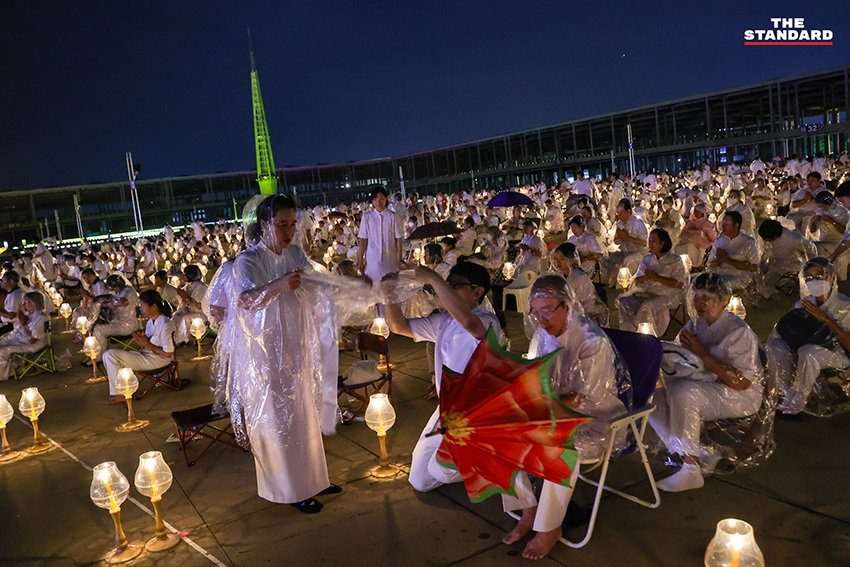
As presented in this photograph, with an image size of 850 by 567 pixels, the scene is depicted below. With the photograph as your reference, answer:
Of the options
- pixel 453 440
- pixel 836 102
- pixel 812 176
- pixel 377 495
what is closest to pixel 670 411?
pixel 453 440

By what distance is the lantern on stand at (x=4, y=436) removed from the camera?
16.9ft

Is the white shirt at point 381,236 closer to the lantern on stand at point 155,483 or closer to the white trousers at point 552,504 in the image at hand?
the lantern on stand at point 155,483

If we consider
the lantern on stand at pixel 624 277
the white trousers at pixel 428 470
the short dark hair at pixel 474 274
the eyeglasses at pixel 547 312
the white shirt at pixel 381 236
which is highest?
the white shirt at pixel 381 236

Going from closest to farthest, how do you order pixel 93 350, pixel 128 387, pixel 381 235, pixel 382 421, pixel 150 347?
Answer: pixel 382 421 < pixel 128 387 < pixel 150 347 < pixel 381 235 < pixel 93 350

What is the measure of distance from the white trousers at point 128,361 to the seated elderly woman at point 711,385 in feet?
16.4

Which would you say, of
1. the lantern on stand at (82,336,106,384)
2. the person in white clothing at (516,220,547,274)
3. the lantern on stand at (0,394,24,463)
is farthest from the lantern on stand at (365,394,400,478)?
the lantern on stand at (82,336,106,384)

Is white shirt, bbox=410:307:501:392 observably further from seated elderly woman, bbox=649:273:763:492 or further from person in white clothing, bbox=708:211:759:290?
person in white clothing, bbox=708:211:759:290

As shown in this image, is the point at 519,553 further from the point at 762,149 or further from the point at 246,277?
the point at 762,149

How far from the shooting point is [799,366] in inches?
166

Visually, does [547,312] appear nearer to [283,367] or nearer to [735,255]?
[283,367]

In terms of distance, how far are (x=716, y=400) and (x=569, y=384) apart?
3.39ft

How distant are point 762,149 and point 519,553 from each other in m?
40.6

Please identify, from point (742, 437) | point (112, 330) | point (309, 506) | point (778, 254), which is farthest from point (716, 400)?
point (112, 330)

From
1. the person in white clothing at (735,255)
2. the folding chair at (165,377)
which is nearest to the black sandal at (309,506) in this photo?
the folding chair at (165,377)
